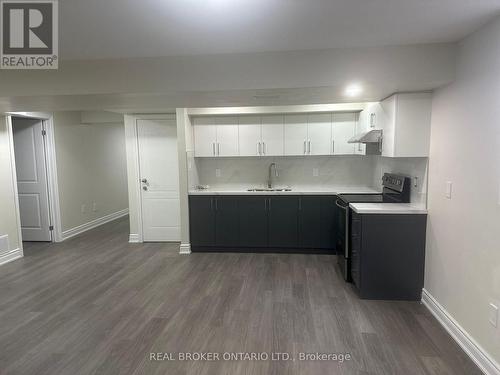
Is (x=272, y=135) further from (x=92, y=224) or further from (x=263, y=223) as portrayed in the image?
(x=92, y=224)

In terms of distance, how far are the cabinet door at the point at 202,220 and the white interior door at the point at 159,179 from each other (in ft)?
2.05

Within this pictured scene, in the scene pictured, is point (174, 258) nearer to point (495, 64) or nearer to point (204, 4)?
point (204, 4)

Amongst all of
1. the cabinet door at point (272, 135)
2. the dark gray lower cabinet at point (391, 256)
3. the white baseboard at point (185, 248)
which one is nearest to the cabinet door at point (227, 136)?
the cabinet door at point (272, 135)

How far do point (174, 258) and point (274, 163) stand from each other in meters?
2.11

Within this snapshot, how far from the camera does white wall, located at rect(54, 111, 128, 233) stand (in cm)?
546

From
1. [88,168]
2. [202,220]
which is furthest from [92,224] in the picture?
[202,220]

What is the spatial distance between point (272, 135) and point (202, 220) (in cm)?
165

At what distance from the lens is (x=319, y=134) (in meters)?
4.67

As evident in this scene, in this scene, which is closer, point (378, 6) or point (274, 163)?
point (378, 6)

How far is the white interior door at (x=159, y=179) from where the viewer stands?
16.6ft

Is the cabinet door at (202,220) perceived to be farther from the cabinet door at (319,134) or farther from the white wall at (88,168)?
the white wall at (88,168)

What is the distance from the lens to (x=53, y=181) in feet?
17.1

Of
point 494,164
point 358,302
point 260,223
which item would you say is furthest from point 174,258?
point 494,164

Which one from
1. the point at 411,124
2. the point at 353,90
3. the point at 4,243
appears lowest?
the point at 4,243
